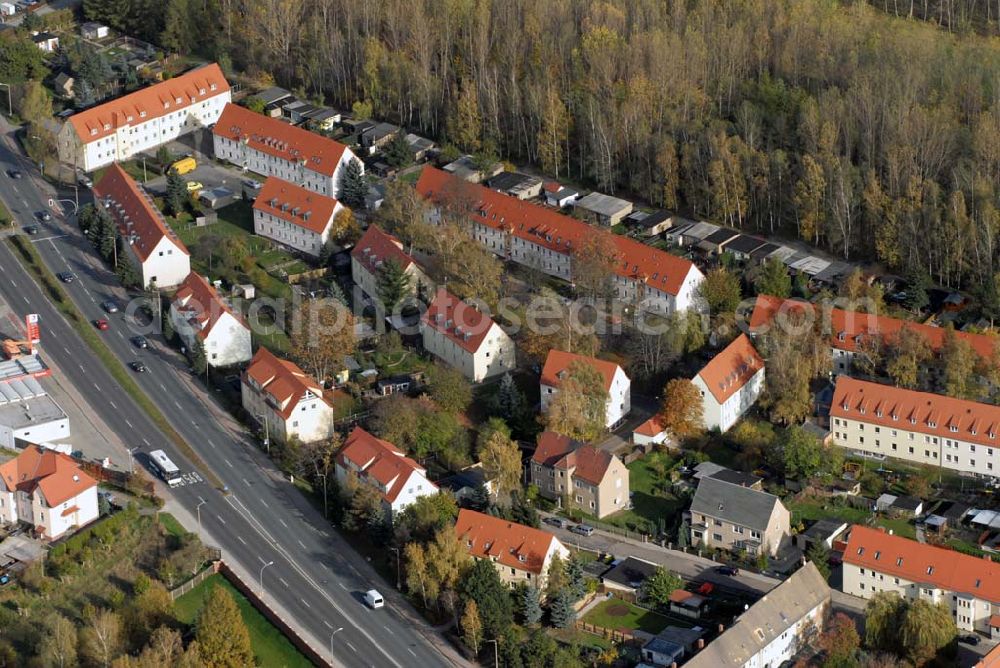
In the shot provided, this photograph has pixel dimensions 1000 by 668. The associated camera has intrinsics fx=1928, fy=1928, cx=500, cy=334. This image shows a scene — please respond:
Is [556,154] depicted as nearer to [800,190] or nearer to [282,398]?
[800,190]

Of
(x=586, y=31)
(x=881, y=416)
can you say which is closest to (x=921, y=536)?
(x=881, y=416)

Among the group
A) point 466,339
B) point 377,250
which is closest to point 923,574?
point 466,339

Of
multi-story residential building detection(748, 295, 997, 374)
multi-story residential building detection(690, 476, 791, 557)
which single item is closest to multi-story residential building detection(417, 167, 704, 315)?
multi-story residential building detection(748, 295, 997, 374)

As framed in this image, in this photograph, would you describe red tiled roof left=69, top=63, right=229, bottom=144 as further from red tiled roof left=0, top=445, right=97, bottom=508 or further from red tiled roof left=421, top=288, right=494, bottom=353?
red tiled roof left=0, top=445, right=97, bottom=508

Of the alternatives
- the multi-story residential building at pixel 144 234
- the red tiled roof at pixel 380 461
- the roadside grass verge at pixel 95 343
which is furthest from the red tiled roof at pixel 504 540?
the multi-story residential building at pixel 144 234

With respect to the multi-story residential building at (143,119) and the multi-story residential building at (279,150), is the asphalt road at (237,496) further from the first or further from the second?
the multi-story residential building at (279,150)

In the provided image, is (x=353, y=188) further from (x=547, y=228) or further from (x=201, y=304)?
(x=201, y=304)
